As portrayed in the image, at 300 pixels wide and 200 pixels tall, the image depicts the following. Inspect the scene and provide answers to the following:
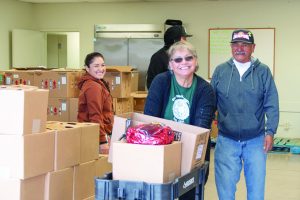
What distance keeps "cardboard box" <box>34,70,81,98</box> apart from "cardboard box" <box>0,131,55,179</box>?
342 centimetres

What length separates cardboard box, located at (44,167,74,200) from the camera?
135 inches

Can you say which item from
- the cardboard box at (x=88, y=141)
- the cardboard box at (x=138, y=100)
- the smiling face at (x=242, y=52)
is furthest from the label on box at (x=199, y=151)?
the cardboard box at (x=138, y=100)

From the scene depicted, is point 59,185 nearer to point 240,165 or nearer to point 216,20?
point 240,165

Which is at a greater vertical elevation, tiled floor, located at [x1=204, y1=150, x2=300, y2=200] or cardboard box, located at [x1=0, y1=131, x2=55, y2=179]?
cardboard box, located at [x1=0, y1=131, x2=55, y2=179]

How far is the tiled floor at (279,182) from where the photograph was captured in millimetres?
5886

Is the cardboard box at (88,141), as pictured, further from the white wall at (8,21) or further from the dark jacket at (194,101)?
the white wall at (8,21)

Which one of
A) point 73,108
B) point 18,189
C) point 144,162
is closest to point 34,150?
point 18,189

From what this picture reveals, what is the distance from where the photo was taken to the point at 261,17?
10.1 metres

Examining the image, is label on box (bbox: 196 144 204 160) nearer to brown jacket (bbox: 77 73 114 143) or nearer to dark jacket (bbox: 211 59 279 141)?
dark jacket (bbox: 211 59 279 141)

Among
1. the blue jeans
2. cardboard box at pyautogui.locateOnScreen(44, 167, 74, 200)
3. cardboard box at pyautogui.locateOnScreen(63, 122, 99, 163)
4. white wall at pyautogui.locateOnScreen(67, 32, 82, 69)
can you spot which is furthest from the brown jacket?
white wall at pyautogui.locateOnScreen(67, 32, 82, 69)

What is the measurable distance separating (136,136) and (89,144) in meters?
1.28

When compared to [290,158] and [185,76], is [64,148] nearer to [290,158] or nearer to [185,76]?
[185,76]

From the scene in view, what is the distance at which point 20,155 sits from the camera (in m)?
3.12

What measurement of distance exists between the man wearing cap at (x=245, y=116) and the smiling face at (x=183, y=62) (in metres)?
0.62
